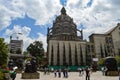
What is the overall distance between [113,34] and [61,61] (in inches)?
900

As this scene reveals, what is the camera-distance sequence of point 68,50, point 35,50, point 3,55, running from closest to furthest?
point 3,55
point 68,50
point 35,50

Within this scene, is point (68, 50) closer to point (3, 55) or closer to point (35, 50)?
point (35, 50)

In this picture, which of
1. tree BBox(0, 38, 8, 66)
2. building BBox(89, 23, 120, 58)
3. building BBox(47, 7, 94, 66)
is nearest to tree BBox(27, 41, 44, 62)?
building BBox(47, 7, 94, 66)

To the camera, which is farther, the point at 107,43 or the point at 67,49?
the point at 107,43

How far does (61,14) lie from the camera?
294 ft

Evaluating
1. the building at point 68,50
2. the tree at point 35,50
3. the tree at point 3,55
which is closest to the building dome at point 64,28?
the building at point 68,50

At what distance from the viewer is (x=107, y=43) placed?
242ft

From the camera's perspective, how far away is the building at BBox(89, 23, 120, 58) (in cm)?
7231

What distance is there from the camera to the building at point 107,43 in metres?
72.3

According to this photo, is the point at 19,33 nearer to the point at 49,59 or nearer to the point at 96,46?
the point at 49,59

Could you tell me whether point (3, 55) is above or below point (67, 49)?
below

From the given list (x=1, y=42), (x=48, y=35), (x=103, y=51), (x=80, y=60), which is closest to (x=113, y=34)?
(x=103, y=51)

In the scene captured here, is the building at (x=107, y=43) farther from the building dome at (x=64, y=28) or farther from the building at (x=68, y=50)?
the building dome at (x=64, y=28)

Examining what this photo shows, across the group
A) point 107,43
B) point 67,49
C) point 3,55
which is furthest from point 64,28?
point 3,55
